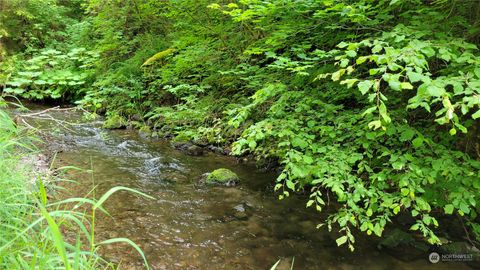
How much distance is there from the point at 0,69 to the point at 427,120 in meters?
12.4

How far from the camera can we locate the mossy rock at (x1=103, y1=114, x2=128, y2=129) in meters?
8.09

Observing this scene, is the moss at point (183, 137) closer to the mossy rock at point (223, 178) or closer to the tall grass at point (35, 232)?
the mossy rock at point (223, 178)

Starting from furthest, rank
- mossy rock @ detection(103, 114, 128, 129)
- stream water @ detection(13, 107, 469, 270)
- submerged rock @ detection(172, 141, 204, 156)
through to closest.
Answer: mossy rock @ detection(103, 114, 128, 129) < submerged rock @ detection(172, 141, 204, 156) < stream water @ detection(13, 107, 469, 270)

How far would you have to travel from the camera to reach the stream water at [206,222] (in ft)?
10.8

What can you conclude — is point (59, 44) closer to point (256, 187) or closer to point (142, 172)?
point (142, 172)

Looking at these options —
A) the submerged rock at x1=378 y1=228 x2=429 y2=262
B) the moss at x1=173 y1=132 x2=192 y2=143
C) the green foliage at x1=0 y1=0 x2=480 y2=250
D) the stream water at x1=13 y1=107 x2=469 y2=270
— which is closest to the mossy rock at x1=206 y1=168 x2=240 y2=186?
the stream water at x1=13 y1=107 x2=469 y2=270

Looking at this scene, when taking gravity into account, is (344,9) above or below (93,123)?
above

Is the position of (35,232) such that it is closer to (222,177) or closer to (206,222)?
(206,222)

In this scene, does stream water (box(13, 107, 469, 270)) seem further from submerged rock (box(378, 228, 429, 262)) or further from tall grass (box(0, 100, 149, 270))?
tall grass (box(0, 100, 149, 270))

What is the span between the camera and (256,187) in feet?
16.6

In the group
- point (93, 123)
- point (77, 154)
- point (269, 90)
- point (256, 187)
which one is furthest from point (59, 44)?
point (269, 90)

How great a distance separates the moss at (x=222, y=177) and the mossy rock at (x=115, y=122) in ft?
13.0

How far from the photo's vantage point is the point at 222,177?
511 cm

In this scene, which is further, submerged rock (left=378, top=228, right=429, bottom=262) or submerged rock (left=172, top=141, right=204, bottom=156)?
submerged rock (left=172, top=141, right=204, bottom=156)
